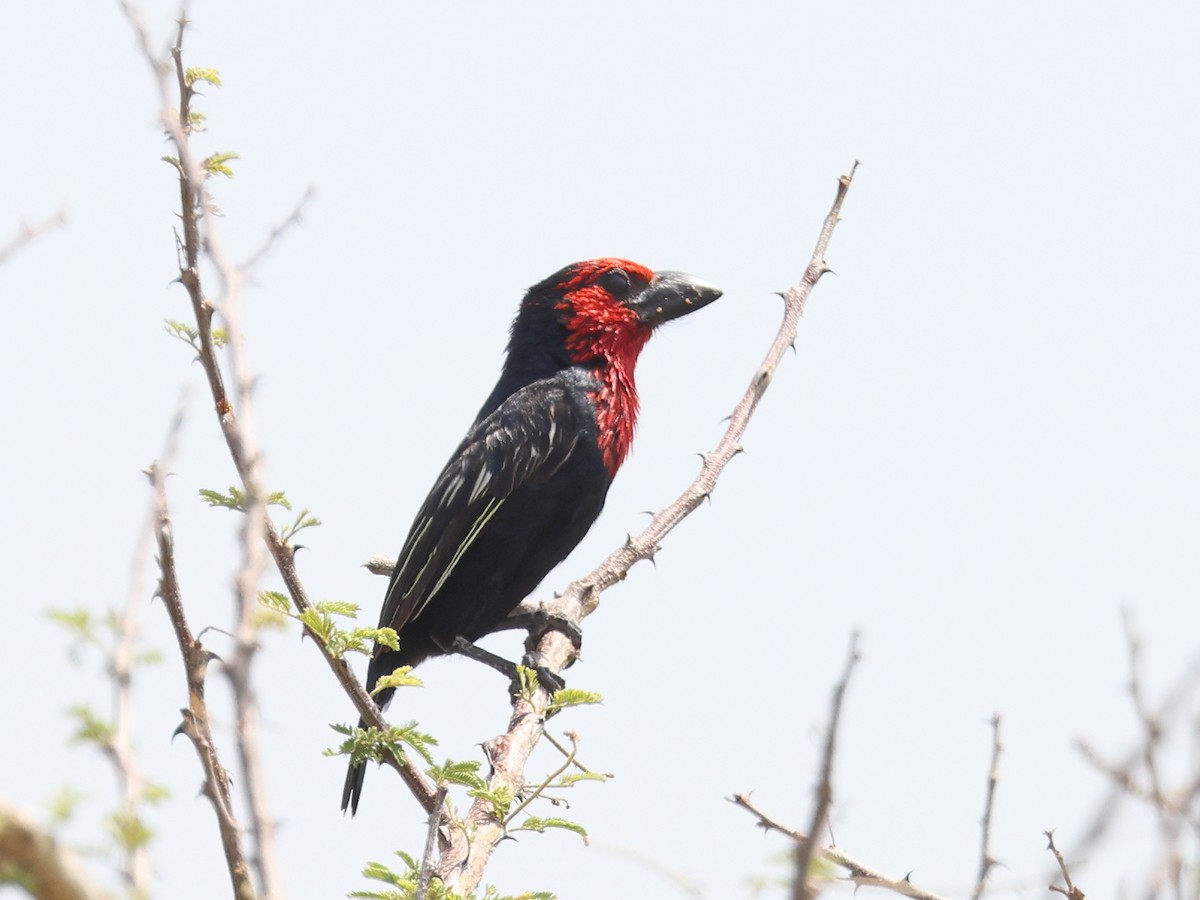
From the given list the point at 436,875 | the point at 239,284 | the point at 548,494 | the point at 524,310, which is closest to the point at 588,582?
the point at 548,494

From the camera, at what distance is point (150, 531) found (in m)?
2.14

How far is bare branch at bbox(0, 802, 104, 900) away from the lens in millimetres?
1088

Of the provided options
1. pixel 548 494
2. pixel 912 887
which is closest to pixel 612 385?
pixel 548 494

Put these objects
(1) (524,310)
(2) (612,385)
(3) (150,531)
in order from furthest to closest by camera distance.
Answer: (1) (524,310), (2) (612,385), (3) (150,531)

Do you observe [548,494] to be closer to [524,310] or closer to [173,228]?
[524,310]

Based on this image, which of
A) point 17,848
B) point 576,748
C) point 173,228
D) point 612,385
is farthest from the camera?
point 612,385

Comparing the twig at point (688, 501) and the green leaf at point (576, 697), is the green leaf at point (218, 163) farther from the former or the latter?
the twig at point (688, 501)

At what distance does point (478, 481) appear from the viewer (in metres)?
5.68

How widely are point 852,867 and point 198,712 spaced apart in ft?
5.04

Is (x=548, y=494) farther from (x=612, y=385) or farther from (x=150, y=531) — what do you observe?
(x=150, y=531)

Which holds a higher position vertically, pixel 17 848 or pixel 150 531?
pixel 150 531

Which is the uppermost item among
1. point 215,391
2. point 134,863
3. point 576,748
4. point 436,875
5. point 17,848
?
point 215,391

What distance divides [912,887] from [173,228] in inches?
88.6

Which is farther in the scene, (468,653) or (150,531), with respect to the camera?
(468,653)
